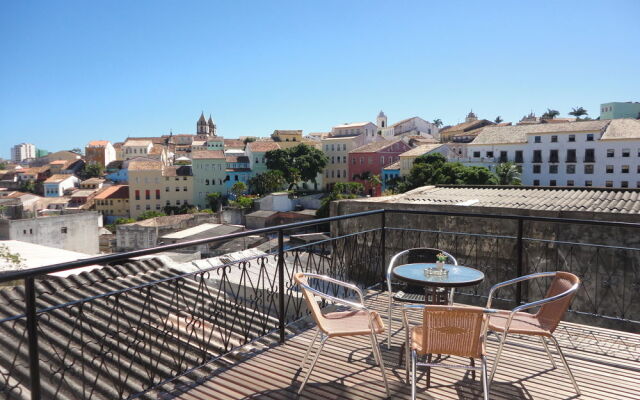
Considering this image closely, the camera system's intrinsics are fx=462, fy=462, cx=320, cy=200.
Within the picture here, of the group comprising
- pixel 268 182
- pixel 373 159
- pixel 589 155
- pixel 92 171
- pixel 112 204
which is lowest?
pixel 112 204

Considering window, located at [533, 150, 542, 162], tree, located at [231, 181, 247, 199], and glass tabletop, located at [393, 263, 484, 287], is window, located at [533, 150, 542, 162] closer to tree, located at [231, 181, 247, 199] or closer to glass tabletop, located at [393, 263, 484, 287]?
tree, located at [231, 181, 247, 199]

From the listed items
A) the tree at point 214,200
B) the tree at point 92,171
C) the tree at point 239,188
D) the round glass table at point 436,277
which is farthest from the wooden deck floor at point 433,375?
the tree at point 92,171

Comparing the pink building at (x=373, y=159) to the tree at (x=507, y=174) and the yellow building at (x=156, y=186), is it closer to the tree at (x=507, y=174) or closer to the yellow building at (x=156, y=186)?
the tree at (x=507, y=174)

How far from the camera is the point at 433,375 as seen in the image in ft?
11.4

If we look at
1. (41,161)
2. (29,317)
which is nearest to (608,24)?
(29,317)

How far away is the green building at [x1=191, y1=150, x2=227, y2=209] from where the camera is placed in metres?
67.8

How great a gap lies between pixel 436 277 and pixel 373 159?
6109cm

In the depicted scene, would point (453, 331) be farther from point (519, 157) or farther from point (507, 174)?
point (519, 157)

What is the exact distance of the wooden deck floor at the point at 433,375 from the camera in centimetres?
322

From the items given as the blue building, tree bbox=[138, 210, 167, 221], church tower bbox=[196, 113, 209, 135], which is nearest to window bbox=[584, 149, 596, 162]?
the blue building

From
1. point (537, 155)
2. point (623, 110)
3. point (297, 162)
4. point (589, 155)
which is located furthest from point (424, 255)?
point (623, 110)

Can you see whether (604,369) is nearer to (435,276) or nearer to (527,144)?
(435,276)

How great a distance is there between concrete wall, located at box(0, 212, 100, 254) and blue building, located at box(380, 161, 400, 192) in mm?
35020

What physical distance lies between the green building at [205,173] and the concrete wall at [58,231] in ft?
116
